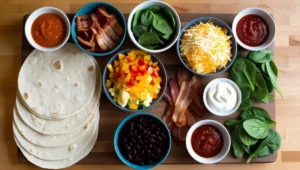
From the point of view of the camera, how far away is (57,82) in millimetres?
2137

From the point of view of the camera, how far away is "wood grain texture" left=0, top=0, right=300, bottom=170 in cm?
223

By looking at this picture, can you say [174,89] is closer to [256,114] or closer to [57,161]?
[256,114]

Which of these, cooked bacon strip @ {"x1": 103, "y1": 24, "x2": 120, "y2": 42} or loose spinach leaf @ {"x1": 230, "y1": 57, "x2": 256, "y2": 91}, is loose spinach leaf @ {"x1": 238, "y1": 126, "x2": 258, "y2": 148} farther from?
cooked bacon strip @ {"x1": 103, "y1": 24, "x2": 120, "y2": 42}

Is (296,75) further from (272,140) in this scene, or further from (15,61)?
(15,61)

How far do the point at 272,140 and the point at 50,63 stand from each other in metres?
1.30

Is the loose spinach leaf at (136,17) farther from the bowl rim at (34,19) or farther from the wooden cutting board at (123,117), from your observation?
the bowl rim at (34,19)

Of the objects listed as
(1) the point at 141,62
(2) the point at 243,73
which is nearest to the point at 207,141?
(2) the point at 243,73

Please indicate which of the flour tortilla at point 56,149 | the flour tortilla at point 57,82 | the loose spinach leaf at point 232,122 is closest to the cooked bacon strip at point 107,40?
the flour tortilla at point 57,82

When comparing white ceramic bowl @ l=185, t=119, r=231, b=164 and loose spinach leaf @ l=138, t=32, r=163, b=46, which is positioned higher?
loose spinach leaf @ l=138, t=32, r=163, b=46

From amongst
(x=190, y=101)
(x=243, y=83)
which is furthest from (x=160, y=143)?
(x=243, y=83)

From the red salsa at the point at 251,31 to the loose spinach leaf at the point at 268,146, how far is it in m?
0.52

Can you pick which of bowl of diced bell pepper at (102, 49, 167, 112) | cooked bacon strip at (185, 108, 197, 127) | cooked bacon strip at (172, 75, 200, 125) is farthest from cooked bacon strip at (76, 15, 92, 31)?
cooked bacon strip at (185, 108, 197, 127)

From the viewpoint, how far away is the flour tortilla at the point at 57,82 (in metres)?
2.11

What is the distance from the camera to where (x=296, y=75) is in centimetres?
229
